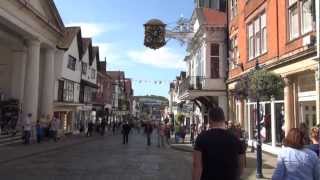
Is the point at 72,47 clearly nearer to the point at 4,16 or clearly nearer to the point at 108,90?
the point at 4,16

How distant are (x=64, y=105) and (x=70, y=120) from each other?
4.30m

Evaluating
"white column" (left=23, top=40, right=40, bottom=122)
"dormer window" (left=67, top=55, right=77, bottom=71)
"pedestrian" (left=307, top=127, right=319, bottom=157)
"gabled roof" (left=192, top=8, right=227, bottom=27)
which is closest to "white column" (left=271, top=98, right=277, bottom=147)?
"gabled roof" (left=192, top=8, right=227, bottom=27)

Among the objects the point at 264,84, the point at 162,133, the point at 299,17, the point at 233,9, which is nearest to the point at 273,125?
the point at 299,17

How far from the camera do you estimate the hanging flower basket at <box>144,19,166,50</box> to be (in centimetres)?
2909

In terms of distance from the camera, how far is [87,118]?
59.0 m

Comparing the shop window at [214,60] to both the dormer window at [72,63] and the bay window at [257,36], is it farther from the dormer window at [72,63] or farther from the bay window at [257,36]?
the dormer window at [72,63]

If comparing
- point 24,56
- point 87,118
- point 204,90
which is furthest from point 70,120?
point 204,90

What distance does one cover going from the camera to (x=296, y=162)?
535 cm

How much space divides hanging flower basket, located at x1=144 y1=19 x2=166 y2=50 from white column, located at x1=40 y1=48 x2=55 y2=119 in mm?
10435

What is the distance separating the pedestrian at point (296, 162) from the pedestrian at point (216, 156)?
63 cm

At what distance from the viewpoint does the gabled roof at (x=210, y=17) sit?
3356 cm

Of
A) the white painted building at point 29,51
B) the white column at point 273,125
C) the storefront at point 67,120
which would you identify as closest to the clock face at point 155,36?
the white painted building at point 29,51

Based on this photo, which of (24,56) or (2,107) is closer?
(2,107)

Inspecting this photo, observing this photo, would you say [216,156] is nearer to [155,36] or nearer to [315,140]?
[315,140]
